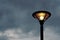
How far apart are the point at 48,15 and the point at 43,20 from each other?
55 centimetres

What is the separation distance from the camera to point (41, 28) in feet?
81.7

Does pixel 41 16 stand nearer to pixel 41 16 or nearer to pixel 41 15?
pixel 41 16

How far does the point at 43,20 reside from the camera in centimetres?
2514

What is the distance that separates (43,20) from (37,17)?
47cm

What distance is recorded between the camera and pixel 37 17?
82.1ft

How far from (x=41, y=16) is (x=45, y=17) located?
290mm

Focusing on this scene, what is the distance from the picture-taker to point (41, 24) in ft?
82.6

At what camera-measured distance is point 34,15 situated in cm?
2494

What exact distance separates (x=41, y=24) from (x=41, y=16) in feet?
2.05

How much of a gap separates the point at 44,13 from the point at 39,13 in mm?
334

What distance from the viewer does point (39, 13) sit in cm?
2477

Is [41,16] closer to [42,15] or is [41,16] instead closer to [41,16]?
[41,16]

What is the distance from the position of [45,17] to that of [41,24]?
589 millimetres

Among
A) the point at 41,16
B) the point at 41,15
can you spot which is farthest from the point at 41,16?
the point at 41,15
